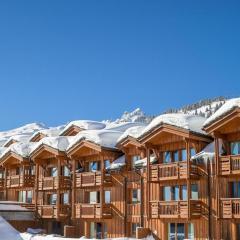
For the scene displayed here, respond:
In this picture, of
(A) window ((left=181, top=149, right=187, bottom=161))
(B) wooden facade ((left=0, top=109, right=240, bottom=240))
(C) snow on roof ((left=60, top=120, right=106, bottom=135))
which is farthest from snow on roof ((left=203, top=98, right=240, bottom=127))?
(C) snow on roof ((left=60, top=120, right=106, bottom=135))

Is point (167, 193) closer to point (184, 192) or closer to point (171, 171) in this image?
point (184, 192)

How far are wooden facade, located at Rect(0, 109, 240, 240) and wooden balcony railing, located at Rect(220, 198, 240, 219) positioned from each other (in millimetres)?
49

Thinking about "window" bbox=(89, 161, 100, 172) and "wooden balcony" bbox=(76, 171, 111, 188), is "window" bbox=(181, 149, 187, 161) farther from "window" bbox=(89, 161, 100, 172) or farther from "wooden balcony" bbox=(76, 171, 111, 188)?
"window" bbox=(89, 161, 100, 172)

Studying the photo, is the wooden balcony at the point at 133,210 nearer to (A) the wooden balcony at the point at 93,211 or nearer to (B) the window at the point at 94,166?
(A) the wooden balcony at the point at 93,211

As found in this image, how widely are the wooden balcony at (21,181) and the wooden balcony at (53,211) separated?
318 centimetres

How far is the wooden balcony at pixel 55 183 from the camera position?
3631cm

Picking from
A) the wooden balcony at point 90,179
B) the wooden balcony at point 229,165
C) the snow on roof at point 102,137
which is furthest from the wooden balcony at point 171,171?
the snow on roof at point 102,137

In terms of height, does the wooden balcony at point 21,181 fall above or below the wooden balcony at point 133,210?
above

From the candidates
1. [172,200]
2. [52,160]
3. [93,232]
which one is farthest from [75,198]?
[172,200]

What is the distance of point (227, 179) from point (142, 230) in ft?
20.6

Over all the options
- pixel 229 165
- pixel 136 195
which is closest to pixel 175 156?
pixel 136 195

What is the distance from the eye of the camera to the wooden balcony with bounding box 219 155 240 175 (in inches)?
990

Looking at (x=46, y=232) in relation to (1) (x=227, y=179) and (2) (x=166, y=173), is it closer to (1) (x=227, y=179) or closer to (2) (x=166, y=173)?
(2) (x=166, y=173)

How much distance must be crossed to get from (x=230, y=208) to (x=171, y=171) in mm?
4558
